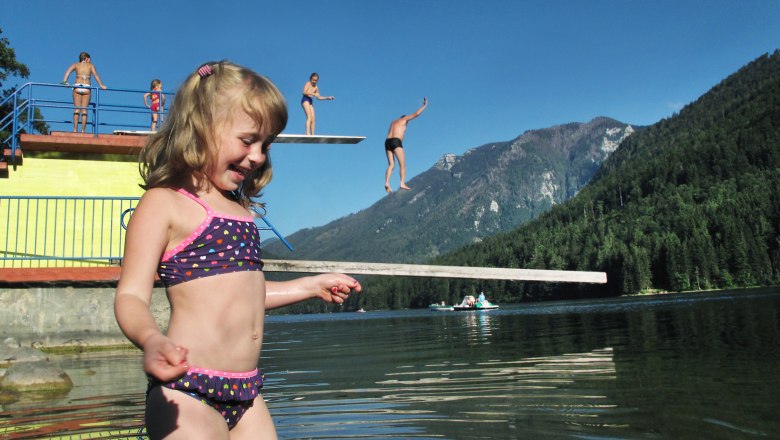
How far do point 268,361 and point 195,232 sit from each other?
1411 cm

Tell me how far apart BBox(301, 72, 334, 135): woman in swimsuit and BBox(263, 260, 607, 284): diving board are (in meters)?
8.21

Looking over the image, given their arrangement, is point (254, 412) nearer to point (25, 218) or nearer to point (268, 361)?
point (268, 361)

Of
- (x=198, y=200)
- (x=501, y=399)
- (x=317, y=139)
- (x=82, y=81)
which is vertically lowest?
(x=501, y=399)

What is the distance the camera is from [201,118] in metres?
2.44

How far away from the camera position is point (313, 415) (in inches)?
264

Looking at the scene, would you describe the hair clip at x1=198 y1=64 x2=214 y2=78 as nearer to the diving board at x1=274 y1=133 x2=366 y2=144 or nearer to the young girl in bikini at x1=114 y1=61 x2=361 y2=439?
the young girl in bikini at x1=114 y1=61 x2=361 y2=439

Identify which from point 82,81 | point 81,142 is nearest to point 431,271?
point 81,142

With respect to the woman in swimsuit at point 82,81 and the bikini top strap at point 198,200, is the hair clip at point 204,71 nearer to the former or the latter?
the bikini top strap at point 198,200

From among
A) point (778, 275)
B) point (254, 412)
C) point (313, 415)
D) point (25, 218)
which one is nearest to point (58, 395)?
point (313, 415)

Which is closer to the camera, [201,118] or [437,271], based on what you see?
[201,118]

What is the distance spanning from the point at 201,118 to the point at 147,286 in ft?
2.26

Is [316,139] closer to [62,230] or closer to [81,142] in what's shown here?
[81,142]

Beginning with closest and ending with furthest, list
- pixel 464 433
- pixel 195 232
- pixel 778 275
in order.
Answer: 1. pixel 195 232
2. pixel 464 433
3. pixel 778 275

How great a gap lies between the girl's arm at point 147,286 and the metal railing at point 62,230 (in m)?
13.3
